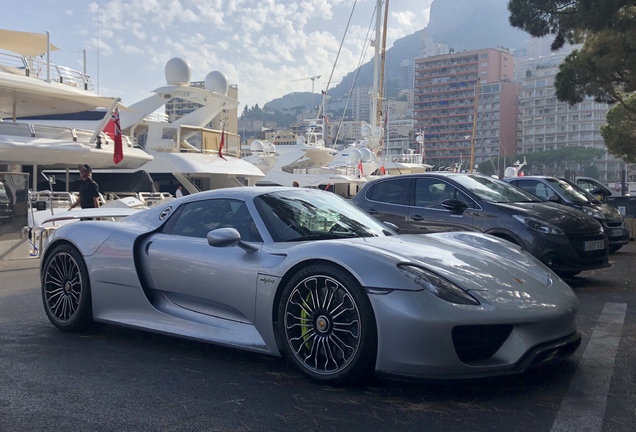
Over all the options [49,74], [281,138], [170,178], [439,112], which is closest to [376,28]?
[170,178]

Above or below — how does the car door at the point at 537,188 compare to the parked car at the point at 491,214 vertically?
above

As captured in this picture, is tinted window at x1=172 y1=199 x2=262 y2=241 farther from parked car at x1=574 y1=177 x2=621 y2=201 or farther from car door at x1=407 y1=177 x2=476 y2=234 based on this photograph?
parked car at x1=574 y1=177 x2=621 y2=201

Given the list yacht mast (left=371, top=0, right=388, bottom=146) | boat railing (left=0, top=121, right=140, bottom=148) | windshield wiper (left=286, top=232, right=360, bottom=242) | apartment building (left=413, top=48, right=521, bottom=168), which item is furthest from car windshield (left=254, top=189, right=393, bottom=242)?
apartment building (left=413, top=48, right=521, bottom=168)

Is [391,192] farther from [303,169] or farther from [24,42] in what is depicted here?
[303,169]

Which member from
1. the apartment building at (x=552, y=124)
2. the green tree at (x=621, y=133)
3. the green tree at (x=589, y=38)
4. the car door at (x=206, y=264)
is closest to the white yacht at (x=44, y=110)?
the green tree at (x=589, y=38)

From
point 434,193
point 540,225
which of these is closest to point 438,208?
point 434,193

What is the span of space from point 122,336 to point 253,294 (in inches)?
66.2

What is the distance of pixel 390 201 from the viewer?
8.88 m

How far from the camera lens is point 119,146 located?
19.2 metres

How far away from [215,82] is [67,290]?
26.9 metres

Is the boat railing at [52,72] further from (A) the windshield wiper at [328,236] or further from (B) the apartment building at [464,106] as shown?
(B) the apartment building at [464,106]

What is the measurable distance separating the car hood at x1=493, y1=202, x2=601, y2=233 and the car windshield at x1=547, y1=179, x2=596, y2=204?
399cm

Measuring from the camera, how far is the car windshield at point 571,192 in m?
12.0

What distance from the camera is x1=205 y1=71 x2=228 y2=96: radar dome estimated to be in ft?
102
